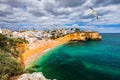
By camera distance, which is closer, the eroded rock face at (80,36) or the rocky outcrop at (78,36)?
the rocky outcrop at (78,36)

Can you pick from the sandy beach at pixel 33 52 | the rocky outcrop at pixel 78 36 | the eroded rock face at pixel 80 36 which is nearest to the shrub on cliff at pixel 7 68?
the sandy beach at pixel 33 52

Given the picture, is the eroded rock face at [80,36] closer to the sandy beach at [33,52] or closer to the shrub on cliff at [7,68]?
the sandy beach at [33,52]

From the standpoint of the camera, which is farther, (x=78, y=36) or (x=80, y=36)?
(x=80, y=36)

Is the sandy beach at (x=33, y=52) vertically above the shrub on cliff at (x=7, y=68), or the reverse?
the shrub on cliff at (x=7, y=68)

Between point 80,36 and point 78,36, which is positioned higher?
point 78,36

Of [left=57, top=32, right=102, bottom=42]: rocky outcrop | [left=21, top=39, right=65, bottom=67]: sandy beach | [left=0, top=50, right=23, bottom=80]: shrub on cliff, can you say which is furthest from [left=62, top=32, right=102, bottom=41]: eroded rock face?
[left=0, top=50, right=23, bottom=80]: shrub on cliff

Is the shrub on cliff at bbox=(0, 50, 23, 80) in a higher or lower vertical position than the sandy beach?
higher

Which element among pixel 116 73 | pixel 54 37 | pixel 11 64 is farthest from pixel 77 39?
pixel 11 64

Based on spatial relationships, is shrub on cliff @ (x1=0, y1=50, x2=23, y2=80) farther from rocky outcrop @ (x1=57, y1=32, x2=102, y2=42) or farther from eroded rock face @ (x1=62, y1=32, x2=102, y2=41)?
eroded rock face @ (x1=62, y1=32, x2=102, y2=41)

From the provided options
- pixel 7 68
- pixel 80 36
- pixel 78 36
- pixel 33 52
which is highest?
pixel 7 68

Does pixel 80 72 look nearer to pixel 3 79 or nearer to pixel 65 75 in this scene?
pixel 65 75

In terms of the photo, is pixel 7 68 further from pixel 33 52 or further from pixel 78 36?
pixel 78 36

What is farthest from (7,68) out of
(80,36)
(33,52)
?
(80,36)
